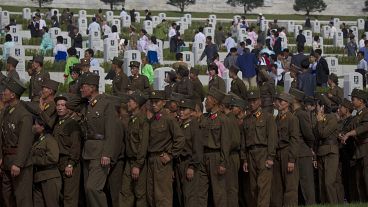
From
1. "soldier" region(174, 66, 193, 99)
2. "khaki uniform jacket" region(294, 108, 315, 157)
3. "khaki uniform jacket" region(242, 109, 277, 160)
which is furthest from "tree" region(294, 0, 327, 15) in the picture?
"khaki uniform jacket" region(242, 109, 277, 160)

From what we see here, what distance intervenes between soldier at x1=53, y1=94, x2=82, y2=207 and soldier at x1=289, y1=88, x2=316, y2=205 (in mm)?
3349

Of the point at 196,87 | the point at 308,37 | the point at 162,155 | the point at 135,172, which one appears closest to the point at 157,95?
the point at 162,155

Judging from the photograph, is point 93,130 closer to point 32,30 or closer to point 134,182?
point 134,182

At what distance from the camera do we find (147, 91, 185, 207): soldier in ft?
45.5

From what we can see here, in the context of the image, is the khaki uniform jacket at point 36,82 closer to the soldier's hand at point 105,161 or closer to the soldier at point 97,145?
the soldier at point 97,145

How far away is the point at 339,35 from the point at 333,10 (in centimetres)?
1728

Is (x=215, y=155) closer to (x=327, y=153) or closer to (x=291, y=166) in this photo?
(x=291, y=166)

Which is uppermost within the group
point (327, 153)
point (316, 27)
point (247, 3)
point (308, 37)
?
point (247, 3)

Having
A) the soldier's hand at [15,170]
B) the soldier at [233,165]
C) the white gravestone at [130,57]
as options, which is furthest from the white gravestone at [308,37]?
the soldier's hand at [15,170]

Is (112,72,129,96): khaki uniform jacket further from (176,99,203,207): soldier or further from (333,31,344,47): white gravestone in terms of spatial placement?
(333,31,344,47): white gravestone

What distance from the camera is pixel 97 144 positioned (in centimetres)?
1359

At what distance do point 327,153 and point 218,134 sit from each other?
1948 mm

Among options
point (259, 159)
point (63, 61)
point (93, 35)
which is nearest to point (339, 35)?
point (93, 35)

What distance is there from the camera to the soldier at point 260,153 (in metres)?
14.5
